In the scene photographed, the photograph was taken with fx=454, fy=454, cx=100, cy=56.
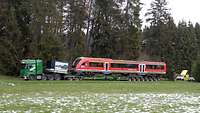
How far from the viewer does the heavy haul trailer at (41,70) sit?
74.1 m

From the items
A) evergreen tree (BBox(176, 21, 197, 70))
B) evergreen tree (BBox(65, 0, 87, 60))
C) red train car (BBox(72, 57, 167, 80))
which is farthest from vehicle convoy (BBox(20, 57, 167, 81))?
evergreen tree (BBox(176, 21, 197, 70))

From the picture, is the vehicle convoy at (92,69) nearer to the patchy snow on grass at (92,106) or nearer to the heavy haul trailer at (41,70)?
the heavy haul trailer at (41,70)

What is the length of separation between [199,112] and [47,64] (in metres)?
59.4

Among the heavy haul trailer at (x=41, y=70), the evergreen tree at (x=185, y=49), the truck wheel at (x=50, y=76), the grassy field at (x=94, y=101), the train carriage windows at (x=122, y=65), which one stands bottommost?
the grassy field at (x=94, y=101)

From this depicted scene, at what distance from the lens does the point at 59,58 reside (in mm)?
80875

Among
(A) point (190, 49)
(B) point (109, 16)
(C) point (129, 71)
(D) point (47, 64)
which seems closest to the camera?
(D) point (47, 64)

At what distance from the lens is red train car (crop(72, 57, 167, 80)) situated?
80.2 m

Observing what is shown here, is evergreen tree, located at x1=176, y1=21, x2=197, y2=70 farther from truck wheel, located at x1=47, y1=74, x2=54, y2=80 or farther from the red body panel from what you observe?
truck wheel, located at x1=47, y1=74, x2=54, y2=80

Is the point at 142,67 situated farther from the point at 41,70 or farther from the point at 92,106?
the point at 92,106

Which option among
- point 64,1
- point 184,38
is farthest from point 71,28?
point 184,38

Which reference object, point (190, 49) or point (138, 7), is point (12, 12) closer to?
point (138, 7)

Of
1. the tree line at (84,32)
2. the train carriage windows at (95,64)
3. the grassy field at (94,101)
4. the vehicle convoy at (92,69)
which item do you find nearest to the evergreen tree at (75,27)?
the tree line at (84,32)

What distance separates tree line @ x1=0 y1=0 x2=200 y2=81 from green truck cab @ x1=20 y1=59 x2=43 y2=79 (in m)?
5.22

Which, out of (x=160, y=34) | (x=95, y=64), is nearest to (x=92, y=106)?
(x=95, y=64)
